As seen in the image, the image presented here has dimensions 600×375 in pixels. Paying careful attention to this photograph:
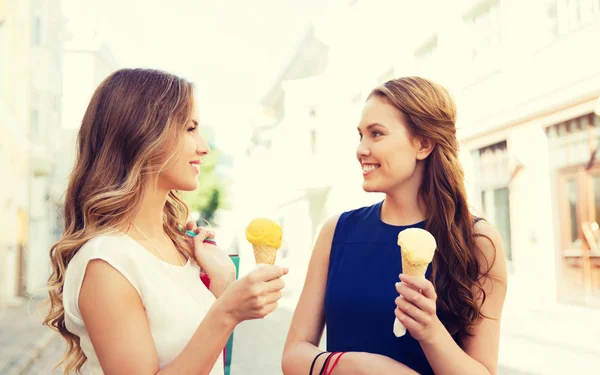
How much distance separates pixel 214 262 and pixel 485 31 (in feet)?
31.4

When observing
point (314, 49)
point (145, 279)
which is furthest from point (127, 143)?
point (314, 49)

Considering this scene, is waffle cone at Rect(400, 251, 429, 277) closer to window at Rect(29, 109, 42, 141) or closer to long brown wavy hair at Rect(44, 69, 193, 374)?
long brown wavy hair at Rect(44, 69, 193, 374)

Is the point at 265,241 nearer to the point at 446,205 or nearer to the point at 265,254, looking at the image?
the point at 265,254

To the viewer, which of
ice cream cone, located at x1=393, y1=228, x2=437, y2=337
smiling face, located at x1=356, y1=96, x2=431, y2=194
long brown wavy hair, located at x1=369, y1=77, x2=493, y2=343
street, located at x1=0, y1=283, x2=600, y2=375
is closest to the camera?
ice cream cone, located at x1=393, y1=228, x2=437, y2=337

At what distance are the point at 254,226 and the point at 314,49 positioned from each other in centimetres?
1863

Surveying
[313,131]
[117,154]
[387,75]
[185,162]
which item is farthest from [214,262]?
[313,131]

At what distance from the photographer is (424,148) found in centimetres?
191

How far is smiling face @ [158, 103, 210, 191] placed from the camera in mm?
1621

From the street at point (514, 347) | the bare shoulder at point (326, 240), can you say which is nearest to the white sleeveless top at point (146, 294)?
the bare shoulder at point (326, 240)

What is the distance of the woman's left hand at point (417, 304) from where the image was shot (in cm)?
139

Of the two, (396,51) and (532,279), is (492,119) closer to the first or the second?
(532,279)

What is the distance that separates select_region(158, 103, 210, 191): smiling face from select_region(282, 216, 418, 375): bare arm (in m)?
0.57

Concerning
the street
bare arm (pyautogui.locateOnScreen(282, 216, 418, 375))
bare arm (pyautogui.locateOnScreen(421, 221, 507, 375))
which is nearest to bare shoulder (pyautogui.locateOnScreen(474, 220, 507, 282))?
bare arm (pyautogui.locateOnScreen(421, 221, 507, 375))

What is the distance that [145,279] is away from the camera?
1.45 metres
